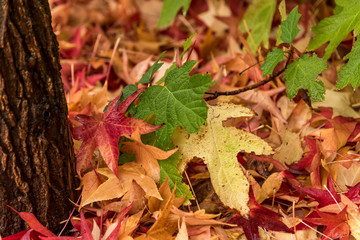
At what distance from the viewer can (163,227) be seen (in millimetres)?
918

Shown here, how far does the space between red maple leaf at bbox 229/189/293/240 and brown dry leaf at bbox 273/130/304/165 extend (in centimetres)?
21

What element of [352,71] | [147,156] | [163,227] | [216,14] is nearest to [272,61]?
[352,71]

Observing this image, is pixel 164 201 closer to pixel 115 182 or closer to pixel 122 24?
pixel 115 182

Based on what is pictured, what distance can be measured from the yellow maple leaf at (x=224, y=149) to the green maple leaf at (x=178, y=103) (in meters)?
0.09

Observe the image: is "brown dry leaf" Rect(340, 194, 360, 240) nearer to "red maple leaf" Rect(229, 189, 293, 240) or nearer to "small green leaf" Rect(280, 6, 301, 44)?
"red maple leaf" Rect(229, 189, 293, 240)

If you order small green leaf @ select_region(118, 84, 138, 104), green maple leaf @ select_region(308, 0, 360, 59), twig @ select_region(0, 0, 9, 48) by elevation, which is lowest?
small green leaf @ select_region(118, 84, 138, 104)

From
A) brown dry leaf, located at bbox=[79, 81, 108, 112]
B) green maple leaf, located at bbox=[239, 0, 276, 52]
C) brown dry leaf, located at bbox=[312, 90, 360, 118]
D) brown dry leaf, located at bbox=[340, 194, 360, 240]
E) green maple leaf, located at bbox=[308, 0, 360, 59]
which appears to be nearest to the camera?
brown dry leaf, located at bbox=[340, 194, 360, 240]

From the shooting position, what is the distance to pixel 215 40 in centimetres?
195

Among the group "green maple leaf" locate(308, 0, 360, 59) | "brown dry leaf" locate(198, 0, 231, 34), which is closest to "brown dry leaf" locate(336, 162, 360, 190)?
"green maple leaf" locate(308, 0, 360, 59)

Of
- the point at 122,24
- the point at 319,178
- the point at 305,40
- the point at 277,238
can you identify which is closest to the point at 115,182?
the point at 277,238

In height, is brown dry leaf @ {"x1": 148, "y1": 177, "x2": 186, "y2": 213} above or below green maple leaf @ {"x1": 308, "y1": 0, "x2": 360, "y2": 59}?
below

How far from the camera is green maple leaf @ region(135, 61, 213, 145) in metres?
0.91

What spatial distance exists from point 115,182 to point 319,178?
1.92ft

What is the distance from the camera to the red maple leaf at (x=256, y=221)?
3.04 ft
